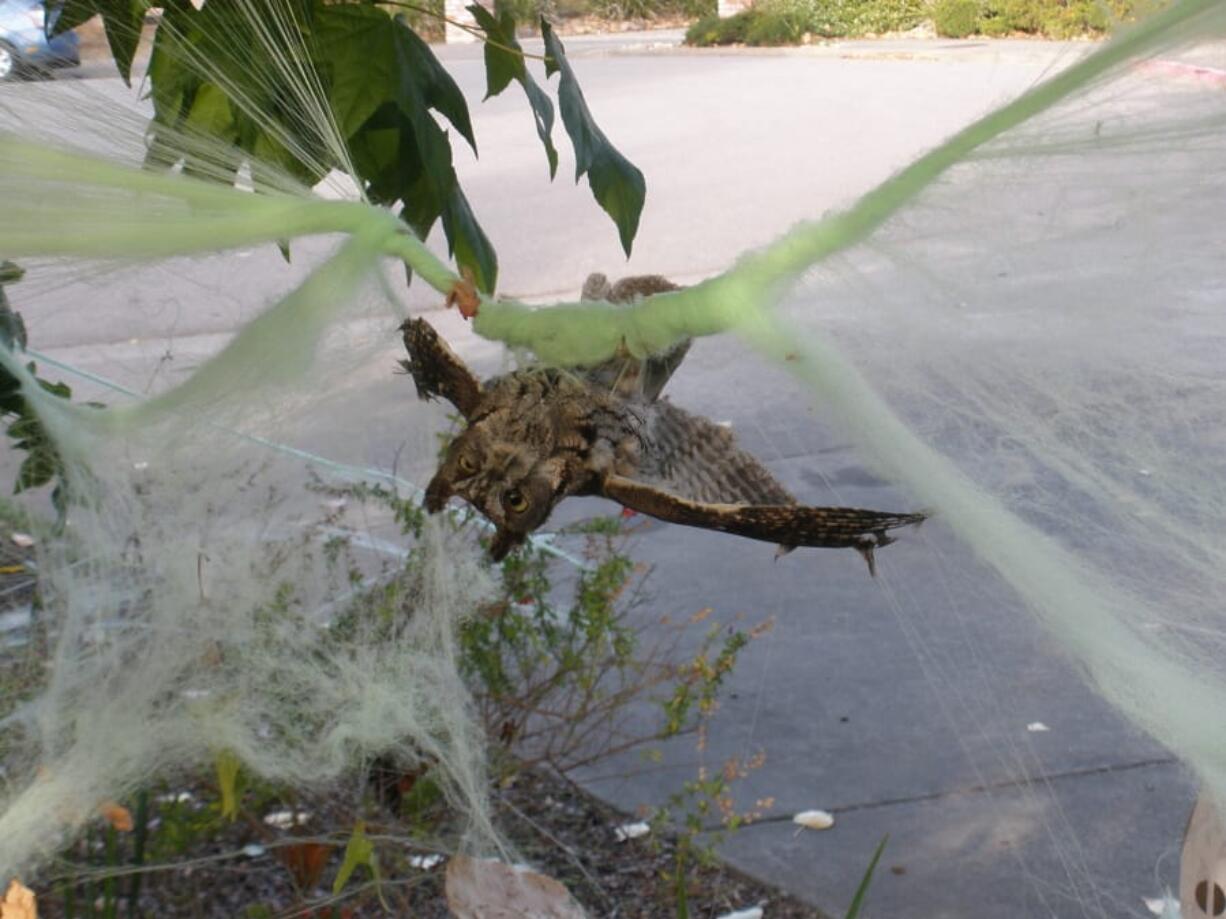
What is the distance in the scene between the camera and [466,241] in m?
1.32

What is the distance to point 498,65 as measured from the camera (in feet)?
4.88

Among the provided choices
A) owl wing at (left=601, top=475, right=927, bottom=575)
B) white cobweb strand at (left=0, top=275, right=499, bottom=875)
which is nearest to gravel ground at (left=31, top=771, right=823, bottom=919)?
white cobweb strand at (left=0, top=275, right=499, bottom=875)

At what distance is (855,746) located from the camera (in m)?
3.41

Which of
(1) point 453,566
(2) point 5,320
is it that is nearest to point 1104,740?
(1) point 453,566

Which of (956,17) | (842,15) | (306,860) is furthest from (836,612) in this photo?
(956,17)

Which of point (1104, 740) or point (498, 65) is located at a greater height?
point (498, 65)

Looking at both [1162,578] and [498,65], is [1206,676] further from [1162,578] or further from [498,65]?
[498,65]

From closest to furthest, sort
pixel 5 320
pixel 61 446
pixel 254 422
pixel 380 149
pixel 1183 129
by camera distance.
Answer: pixel 1183 129 < pixel 254 422 < pixel 380 149 < pixel 61 446 < pixel 5 320

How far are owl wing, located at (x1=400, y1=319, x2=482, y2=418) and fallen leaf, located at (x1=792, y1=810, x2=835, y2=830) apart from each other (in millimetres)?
2527

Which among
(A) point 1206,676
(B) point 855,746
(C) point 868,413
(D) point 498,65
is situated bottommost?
(B) point 855,746

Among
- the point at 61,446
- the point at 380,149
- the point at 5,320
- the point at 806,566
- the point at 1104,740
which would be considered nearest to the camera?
the point at 380,149

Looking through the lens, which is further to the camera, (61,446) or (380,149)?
(61,446)

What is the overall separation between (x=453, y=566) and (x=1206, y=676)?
112cm

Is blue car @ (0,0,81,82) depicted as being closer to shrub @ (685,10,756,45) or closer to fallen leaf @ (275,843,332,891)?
shrub @ (685,10,756,45)
